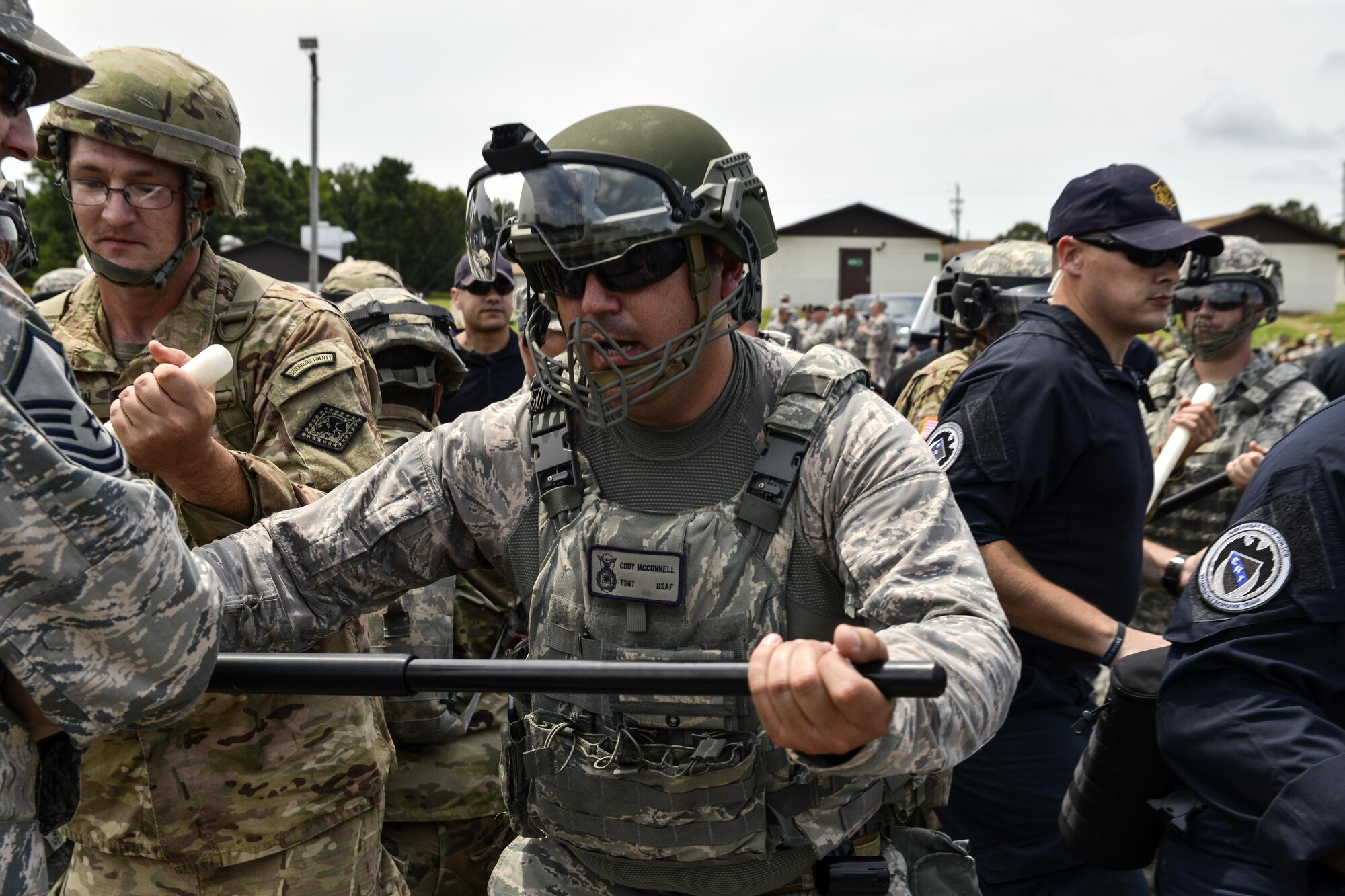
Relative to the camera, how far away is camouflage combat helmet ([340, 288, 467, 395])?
451 centimetres

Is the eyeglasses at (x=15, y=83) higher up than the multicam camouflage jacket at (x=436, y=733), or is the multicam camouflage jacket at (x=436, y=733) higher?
the eyeglasses at (x=15, y=83)

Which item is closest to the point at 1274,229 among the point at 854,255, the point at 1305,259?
the point at 1305,259

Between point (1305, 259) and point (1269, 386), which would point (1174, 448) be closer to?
point (1269, 386)

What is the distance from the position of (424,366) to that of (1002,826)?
2.59m

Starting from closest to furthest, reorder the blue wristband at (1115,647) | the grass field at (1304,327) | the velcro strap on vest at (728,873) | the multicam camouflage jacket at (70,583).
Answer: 1. the multicam camouflage jacket at (70,583)
2. the velcro strap on vest at (728,873)
3. the blue wristband at (1115,647)
4. the grass field at (1304,327)

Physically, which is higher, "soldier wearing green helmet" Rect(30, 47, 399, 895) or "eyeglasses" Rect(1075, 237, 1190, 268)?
"eyeglasses" Rect(1075, 237, 1190, 268)

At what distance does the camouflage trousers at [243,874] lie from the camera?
2.92 m

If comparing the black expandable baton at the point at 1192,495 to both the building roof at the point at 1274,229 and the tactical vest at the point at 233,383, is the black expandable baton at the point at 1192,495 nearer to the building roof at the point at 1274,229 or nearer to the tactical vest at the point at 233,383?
the tactical vest at the point at 233,383

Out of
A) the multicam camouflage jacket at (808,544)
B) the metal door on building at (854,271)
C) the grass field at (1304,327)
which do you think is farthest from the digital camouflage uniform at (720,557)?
the metal door on building at (854,271)

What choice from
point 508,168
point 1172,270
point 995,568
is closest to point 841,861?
point 995,568

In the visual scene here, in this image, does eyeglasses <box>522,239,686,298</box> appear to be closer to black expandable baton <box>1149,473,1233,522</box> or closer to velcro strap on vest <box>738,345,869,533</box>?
velcro strap on vest <box>738,345,869,533</box>

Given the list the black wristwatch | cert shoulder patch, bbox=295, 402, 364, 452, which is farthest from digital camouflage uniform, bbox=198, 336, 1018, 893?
the black wristwatch

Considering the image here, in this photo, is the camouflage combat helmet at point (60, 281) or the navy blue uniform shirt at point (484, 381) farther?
the camouflage combat helmet at point (60, 281)

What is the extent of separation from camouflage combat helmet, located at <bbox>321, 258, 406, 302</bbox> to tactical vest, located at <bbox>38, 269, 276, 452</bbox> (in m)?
2.92
